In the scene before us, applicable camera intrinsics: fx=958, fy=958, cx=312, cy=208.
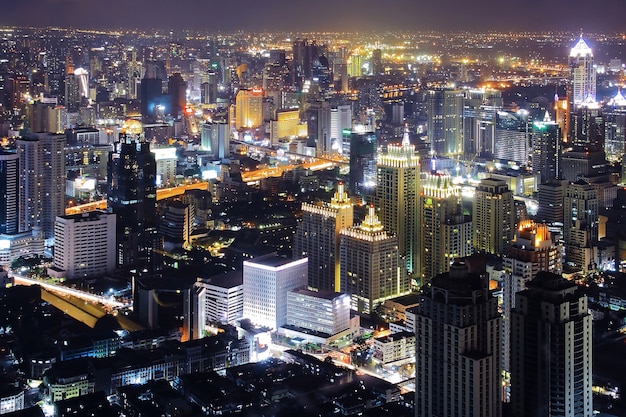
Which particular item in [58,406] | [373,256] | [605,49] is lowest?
[58,406]

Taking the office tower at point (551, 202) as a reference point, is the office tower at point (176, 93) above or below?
above

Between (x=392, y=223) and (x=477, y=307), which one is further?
(x=392, y=223)

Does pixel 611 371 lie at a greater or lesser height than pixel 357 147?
lesser

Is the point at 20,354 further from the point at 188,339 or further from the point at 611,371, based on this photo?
the point at 611,371

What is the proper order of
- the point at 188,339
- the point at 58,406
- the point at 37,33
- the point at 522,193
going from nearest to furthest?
the point at 58,406
the point at 188,339
the point at 37,33
the point at 522,193

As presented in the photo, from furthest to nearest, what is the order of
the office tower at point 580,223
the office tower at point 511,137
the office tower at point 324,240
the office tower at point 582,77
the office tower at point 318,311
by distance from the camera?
the office tower at point 511,137, the office tower at point 582,77, the office tower at point 580,223, the office tower at point 324,240, the office tower at point 318,311

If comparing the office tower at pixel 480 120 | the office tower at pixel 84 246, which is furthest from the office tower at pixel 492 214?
the office tower at pixel 480 120

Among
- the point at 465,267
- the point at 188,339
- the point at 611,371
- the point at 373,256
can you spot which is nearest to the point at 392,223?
the point at 373,256

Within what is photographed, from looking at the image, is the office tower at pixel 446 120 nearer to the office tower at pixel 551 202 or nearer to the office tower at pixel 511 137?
the office tower at pixel 511 137
